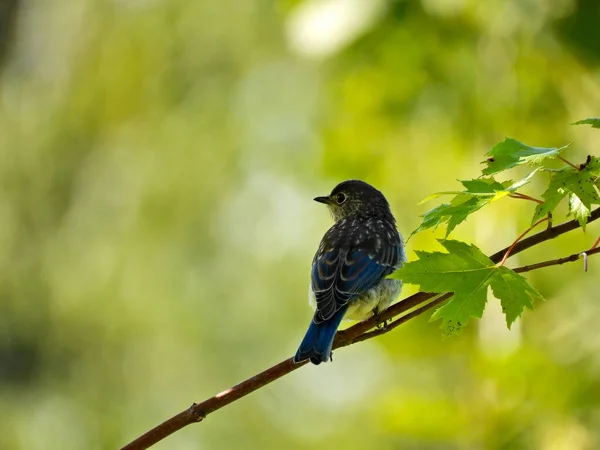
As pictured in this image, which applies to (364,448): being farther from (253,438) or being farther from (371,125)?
(371,125)

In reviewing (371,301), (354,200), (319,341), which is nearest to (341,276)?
(371,301)

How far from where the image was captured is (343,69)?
7145 mm

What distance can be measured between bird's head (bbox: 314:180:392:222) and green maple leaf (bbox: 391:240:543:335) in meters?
2.99

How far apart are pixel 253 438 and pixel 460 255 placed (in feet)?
38.3

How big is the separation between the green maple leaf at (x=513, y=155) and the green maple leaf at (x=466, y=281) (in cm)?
27

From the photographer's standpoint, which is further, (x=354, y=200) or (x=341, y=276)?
(x=354, y=200)

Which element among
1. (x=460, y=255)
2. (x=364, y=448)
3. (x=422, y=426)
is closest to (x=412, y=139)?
(x=422, y=426)

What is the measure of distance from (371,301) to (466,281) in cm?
175

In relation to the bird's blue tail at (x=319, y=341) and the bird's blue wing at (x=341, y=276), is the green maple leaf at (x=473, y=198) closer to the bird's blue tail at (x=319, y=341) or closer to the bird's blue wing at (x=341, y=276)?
the bird's blue tail at (x=319, y=341)

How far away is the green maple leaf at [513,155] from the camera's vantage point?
2699 mm

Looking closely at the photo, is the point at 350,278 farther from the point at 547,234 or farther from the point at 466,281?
the point at 547,234

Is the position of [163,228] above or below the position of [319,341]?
above

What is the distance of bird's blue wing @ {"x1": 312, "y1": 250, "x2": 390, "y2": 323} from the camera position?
14.2 ft

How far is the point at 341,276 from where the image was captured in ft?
14.8
